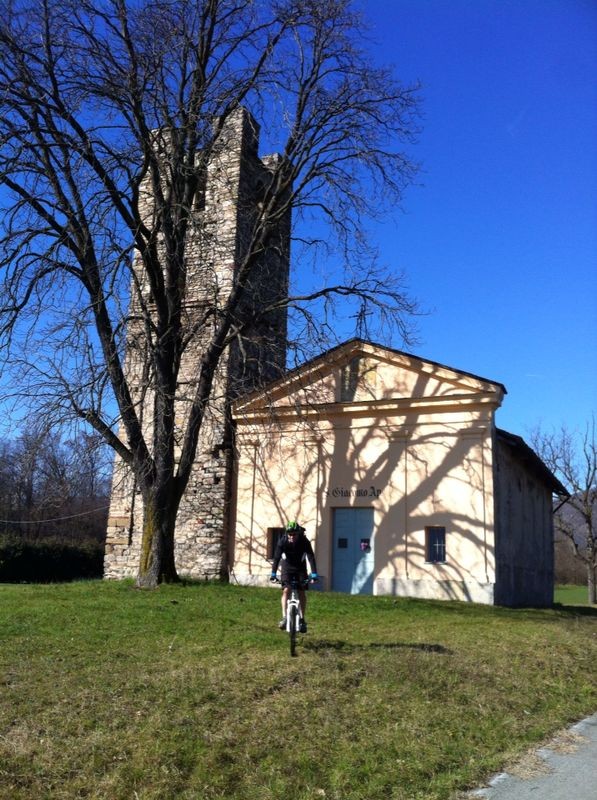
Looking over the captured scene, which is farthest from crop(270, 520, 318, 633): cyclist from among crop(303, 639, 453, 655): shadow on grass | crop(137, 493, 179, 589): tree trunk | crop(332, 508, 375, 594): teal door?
crop(332, 508, 375, 594): teal door

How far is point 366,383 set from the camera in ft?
69.6

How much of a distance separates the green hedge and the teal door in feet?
58.6

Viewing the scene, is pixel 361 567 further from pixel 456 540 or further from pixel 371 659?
pixel 371 659

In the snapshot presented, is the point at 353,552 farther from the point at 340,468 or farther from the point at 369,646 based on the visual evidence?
the point at 369,646

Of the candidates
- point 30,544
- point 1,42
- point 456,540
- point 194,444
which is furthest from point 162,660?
point 30,544

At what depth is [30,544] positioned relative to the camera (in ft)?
112

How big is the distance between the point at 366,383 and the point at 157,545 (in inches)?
299

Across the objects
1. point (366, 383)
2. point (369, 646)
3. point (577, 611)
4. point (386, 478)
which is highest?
point (366, 383)

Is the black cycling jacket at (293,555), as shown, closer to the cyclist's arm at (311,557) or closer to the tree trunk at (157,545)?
the cyclist's arm at (311,557)

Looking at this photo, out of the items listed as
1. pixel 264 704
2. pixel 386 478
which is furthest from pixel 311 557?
pixel 386 478

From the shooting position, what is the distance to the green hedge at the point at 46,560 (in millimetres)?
32531

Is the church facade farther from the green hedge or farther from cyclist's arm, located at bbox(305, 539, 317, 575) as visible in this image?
the green hedge

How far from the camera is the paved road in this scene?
5504 mm

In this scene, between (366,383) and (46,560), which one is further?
(46,560)
